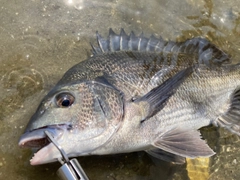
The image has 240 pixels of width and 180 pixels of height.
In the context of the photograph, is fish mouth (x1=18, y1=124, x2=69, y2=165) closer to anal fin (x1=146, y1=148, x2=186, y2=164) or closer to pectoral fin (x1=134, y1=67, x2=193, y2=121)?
pectoral fin (x1=134, y1=67, x2=193, y2=121)

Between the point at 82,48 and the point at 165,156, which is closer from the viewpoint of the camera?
the point at 165,156

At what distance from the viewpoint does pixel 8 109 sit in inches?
116

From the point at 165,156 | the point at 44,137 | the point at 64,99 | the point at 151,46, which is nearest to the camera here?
the point at 44,137

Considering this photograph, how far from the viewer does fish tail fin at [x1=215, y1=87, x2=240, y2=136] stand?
10.0ft

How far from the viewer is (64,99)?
2320 millimetres

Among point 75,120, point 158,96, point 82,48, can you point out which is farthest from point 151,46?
point 75,120

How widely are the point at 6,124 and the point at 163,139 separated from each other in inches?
52.3

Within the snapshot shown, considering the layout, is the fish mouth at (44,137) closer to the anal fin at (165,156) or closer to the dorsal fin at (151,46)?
the anal fin at (165,156)

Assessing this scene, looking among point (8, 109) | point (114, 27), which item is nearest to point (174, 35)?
point (114, 27)

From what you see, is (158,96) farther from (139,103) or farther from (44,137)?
(44,137)

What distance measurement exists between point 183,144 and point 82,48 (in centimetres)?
141

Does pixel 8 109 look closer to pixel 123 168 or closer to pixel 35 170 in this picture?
pixel 35 170

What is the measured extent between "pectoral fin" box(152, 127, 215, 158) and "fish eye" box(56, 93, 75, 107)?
2.34 feet

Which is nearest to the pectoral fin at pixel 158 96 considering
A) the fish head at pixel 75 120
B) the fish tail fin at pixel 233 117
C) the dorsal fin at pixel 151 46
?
the fish head at pixel 75 120
